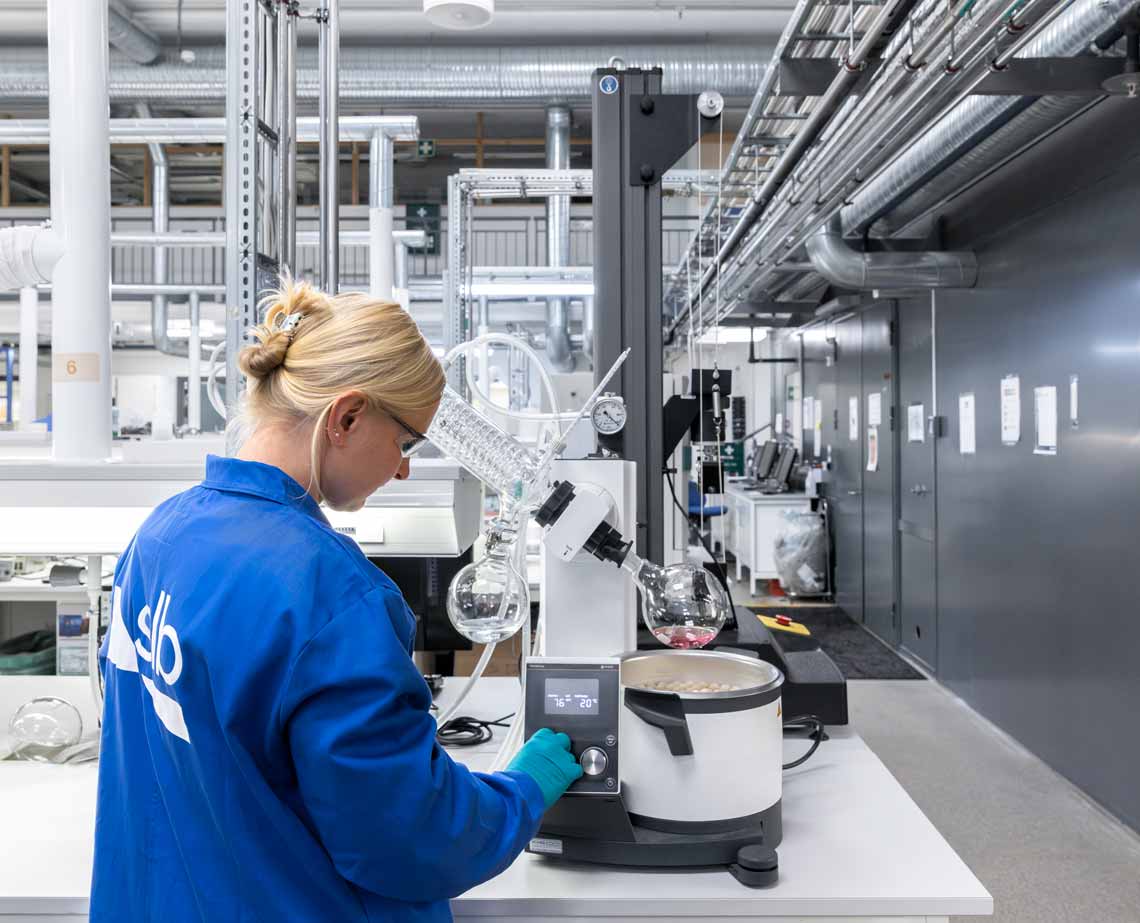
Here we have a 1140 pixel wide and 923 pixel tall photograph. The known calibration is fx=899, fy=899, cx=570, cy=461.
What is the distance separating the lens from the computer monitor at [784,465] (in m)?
7.01

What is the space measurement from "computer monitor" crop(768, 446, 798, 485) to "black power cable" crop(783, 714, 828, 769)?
542 centimetres

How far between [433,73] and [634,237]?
12.6 feet

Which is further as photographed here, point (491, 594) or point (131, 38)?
point (131, 38)

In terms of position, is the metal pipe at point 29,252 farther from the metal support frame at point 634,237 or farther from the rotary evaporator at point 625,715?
the metal support frame at point 634,237

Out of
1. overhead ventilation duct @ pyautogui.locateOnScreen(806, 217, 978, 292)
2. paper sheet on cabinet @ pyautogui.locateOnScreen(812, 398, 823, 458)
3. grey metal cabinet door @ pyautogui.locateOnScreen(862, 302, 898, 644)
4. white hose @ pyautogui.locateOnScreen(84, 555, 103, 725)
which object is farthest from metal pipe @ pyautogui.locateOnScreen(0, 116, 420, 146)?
paper sheet on cabinet @ pyautogui.locateOnScreen(812, 398, 823, 458)

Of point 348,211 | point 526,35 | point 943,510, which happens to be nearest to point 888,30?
→ point 943,510

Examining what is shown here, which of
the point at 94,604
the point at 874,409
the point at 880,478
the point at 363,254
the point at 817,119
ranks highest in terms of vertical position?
the point at 363,254

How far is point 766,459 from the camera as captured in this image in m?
7.51

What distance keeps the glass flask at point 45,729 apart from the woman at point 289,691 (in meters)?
0.82

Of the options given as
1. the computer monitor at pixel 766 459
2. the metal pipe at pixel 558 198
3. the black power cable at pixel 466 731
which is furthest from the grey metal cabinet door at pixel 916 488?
the black power cable at pixel 466 731

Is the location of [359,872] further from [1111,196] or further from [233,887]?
[1111,196]

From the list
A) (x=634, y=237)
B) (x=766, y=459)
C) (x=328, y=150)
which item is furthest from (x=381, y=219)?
(x=766, y=459)

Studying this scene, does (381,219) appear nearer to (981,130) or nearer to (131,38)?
(981,130)

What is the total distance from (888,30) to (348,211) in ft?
20.2
